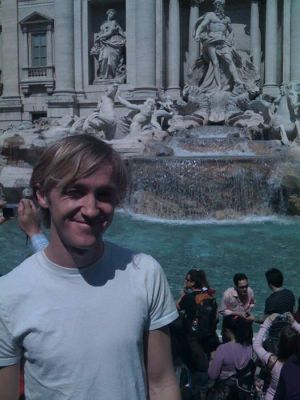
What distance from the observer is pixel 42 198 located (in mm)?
1586

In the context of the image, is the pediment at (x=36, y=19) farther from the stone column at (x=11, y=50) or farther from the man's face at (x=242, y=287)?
the man's face at (x=242, y=287)

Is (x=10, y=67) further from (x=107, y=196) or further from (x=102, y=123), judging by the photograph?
(x=107, y=196)

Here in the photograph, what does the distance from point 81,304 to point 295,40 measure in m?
18.5

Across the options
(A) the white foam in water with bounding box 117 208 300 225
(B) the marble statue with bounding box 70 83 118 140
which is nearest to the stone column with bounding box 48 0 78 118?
(B) the marble statue with bounding box 70 83 118 140

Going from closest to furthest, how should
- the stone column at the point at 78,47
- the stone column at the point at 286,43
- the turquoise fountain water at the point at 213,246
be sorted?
the turquoise fountain water at the point at 213,246 < the stone column at the point at 286,43 < the stone column at the point at 78,47

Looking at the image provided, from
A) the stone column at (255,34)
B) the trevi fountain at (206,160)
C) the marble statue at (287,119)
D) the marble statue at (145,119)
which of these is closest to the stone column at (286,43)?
the stone column at (255,34)

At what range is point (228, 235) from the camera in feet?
33.5

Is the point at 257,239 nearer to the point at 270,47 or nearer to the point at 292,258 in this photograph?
the point at 292,258

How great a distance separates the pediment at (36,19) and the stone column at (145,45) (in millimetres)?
3992

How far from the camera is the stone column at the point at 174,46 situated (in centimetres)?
1930

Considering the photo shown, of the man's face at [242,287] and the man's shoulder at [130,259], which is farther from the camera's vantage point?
the man's face at [242,287]

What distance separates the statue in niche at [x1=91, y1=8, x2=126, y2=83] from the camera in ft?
65.6

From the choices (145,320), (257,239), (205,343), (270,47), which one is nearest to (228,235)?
(257,239)

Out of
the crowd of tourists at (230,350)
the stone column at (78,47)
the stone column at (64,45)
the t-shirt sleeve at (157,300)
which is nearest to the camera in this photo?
the t-shirt sleeve at (157,300)
